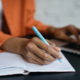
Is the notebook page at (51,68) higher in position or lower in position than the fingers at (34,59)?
lower

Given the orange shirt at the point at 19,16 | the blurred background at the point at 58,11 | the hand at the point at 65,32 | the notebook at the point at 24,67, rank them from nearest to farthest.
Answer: the notebook at the point at 24,67
the hand at the point at 65,32
the orange shirt at the point at 19,16
the blurred background at the point at 58,11

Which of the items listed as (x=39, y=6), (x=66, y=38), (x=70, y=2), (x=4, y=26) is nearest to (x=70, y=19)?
(x=70, y=2)

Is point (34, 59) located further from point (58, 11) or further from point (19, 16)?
point (58, 11)

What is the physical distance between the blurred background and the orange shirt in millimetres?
231

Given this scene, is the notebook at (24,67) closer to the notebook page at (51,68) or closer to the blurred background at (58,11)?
the notebook page at (51,68)

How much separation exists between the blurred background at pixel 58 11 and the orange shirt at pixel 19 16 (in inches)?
9.1

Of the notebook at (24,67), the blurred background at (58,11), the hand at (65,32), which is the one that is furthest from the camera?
the blurred background at (58,11)

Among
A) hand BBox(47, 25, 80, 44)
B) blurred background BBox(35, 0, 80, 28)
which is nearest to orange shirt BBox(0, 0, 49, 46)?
hand BBox(47, 25, 80, 44)

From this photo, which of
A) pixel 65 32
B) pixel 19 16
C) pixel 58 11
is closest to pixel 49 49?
pixel 65 32

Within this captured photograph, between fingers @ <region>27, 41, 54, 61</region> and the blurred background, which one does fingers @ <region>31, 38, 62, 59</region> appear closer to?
fingers @ <region>27, 41, 54, 61</region>

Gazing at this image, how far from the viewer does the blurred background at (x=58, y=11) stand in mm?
1162

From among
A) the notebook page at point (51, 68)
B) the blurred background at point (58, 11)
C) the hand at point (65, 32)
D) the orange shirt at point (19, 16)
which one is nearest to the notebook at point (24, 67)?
the notebook page at point (51, 68)

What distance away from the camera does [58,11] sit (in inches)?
47.1

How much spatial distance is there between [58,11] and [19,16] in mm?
516
